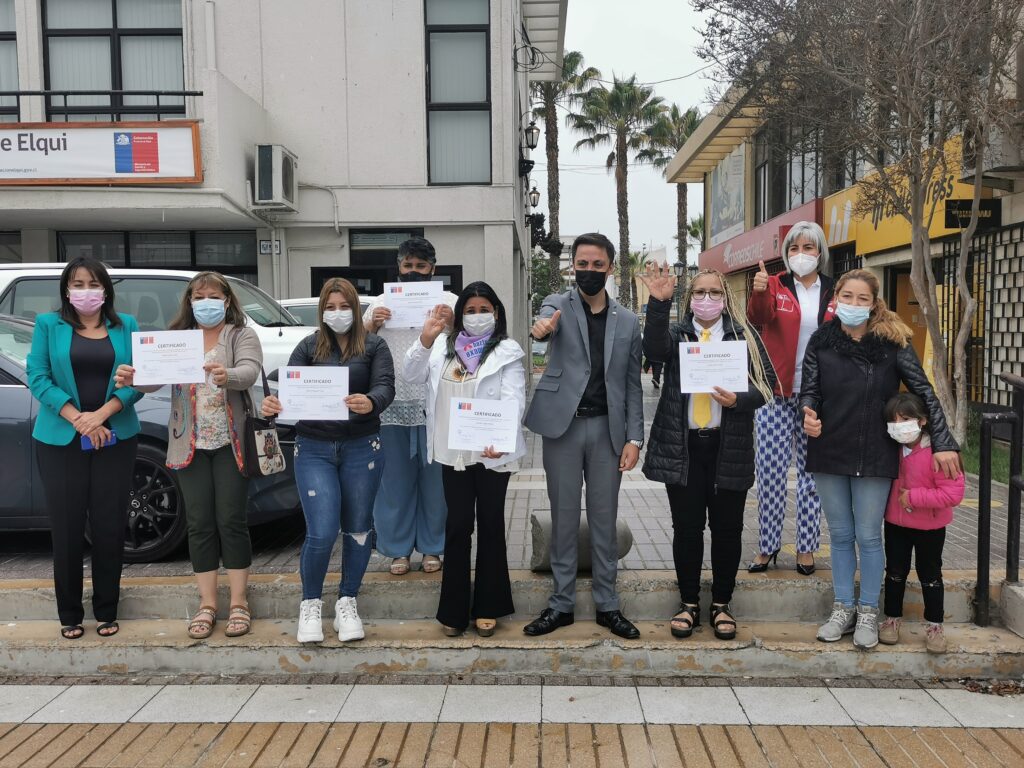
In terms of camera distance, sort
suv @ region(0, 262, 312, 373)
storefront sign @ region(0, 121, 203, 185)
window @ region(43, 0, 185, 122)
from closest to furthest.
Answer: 1. suv @ region(0, 262, 312, 373)
2. storefront sign @ region(0, 121, 203, 185)
3. window @ region(43, 0, 185, 122)

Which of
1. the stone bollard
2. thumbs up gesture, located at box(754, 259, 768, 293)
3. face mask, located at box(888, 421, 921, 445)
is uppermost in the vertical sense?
thumbs up gesture, located at box(754, 259, 768, 293)

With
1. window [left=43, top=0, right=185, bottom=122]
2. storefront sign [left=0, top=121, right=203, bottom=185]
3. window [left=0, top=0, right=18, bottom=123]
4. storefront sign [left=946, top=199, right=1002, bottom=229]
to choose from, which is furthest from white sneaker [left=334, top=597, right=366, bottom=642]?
window [left=0, top=0, right=18, bottom=123]

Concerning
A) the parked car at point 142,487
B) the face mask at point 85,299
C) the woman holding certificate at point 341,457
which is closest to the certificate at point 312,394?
the woman holding certificate at point 341,457

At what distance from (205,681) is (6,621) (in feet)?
4.84

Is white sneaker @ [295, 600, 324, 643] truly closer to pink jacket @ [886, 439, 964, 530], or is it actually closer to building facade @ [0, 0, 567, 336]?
pink jacket @ [886, 439, 964, 530]

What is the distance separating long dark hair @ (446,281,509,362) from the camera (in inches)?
175

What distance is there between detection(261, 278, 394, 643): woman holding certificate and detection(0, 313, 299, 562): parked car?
120 cm

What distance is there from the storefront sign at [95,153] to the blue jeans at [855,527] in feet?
38.6

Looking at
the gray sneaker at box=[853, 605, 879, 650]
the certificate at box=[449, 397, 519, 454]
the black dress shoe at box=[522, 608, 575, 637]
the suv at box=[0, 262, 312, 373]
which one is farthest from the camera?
the suv at box=[0, 262, 312, 373]

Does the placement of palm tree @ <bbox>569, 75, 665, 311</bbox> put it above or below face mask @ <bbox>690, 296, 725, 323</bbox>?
above

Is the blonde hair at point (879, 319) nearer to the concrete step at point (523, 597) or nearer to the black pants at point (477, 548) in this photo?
the concrete step at point (523, 597)

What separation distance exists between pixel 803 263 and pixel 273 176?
36.6 feet

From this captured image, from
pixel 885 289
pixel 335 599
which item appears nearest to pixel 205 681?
pixel 335 599

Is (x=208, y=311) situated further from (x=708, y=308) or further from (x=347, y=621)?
(x=708, y=308)
